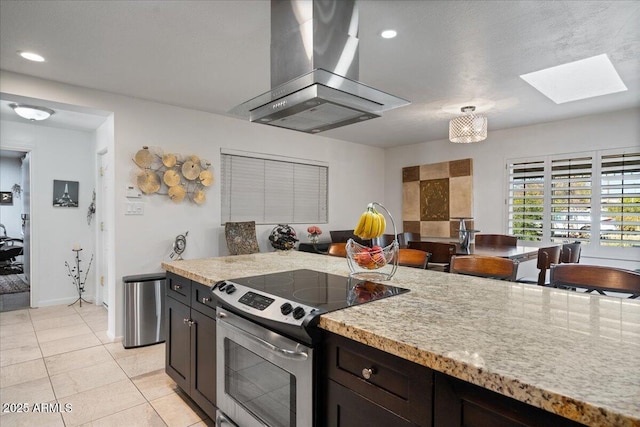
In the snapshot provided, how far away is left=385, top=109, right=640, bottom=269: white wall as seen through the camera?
4.02 metres

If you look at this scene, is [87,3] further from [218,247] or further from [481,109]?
[481,109]

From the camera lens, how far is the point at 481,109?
13.1ft

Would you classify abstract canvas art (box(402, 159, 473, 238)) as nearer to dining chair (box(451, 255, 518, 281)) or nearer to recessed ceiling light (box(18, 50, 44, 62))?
dining chair (box(451, 255, 518, 281))

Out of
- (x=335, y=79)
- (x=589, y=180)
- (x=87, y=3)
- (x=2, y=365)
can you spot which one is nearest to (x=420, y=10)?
(x=335, y=79)

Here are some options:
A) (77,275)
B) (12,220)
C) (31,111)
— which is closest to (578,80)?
(31,111)

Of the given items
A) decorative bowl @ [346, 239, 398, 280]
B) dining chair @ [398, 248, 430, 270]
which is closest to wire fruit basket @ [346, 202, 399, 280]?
Result: decorative bowl @ [346, 239, 398, 280]

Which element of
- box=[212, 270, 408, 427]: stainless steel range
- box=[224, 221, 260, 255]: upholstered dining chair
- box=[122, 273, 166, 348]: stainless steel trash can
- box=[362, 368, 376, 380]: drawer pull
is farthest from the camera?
box=[224, 221, 260, 255]: upholstered dining chair

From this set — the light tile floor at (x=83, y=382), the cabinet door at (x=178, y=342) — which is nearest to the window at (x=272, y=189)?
the light tile floor at (x=83, y=382)

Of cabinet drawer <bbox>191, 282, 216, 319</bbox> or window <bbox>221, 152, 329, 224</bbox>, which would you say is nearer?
cabinet drawer <bbox>191, 282, 216, 319</bbox>

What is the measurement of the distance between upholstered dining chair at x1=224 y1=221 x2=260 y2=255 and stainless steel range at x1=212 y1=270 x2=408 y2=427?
2.33 meters

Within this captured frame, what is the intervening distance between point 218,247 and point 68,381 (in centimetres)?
194

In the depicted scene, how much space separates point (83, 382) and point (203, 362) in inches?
53.4

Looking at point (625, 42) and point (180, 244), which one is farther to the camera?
point (180, 244)

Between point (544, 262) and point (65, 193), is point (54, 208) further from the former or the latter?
point (544, 262)
